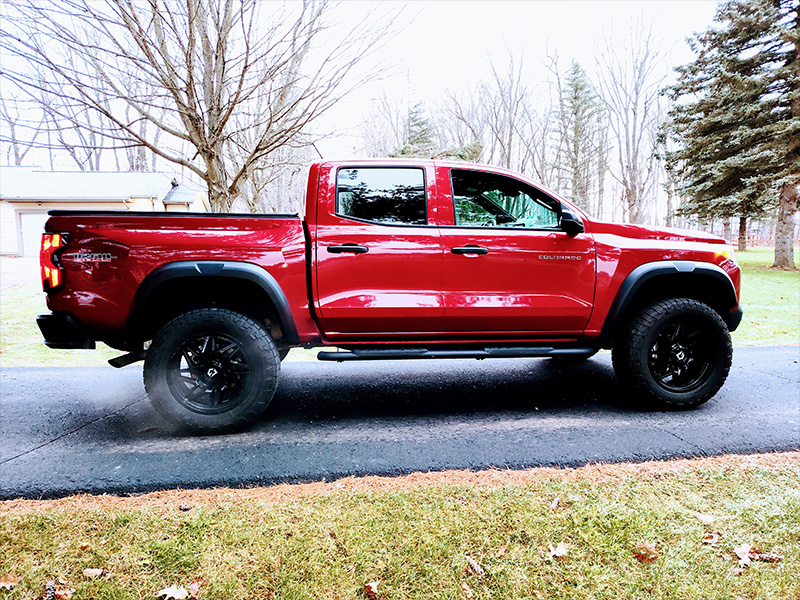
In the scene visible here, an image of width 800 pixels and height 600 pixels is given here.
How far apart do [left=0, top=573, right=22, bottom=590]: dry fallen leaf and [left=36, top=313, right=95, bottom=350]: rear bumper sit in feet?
5.04

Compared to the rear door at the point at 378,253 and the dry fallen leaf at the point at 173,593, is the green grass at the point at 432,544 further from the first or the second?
the rear door at the point at 378,253

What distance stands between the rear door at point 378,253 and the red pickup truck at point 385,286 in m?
0.01

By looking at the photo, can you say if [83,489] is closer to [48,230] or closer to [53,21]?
[48,230]

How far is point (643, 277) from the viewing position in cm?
354

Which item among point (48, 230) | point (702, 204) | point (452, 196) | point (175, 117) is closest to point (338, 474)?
point (452, 196)

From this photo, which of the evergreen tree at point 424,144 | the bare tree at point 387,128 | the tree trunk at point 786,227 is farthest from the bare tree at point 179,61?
the tree trunk at point 786,227

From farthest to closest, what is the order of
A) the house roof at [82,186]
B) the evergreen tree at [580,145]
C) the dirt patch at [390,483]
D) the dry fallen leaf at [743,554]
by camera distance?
the house roof at [82,186]
the evergreen tree at [580,145]
the dirt patch at [390,483]
the dry fallen leaf at [743,554]

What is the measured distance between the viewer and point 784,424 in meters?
3.31

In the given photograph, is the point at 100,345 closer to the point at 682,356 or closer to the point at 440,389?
the point at 440,389

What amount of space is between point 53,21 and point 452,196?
3673 mm

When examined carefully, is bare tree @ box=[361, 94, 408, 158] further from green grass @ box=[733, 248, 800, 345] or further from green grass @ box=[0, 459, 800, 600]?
green grass @ box=[0, 459, 800, 600]

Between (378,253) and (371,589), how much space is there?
213 centimetres

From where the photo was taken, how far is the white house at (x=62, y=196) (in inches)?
873

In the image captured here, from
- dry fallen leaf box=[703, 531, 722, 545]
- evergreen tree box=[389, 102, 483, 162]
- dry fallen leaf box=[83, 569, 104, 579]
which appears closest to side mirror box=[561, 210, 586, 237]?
dry fallen leaf box=[703, 531, 722, 545]
